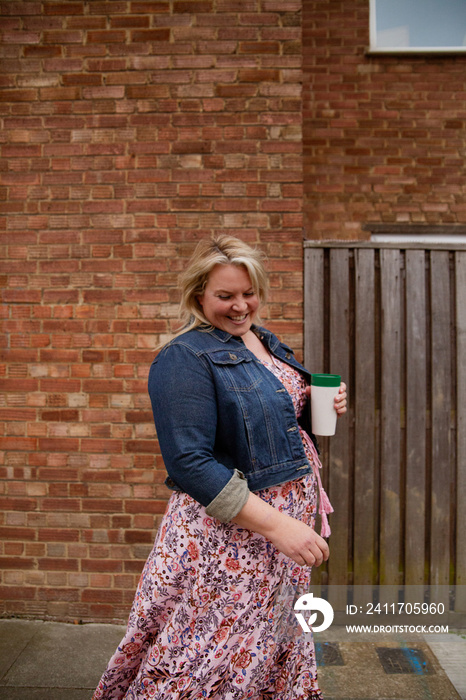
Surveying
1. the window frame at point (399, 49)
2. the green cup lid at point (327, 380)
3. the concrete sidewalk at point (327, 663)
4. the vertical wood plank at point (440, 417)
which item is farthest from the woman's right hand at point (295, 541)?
the window frame at point (399, 49)

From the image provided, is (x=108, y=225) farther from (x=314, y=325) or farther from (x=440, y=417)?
(x=440, y=417)

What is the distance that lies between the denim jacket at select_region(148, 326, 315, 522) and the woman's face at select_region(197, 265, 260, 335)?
0.14 feet

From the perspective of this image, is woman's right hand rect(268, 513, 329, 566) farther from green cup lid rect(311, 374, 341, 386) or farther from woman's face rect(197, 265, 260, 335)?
woman's face rect(197, 265, 260, 335)

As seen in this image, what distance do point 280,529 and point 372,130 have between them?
4414 mm

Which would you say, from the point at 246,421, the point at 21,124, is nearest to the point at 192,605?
the point at 246,421

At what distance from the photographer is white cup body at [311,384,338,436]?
6.30ft

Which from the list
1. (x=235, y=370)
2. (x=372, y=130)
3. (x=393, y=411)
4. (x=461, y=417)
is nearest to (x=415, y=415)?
(x=393, y=411)

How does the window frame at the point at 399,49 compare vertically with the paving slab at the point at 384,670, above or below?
above

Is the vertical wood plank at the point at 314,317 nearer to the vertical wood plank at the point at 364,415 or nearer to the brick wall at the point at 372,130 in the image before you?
the vertical wood plank at the point at 364,415

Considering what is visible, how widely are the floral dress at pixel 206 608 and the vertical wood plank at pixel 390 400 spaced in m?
1.52

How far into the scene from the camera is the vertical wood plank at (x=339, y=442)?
321cm

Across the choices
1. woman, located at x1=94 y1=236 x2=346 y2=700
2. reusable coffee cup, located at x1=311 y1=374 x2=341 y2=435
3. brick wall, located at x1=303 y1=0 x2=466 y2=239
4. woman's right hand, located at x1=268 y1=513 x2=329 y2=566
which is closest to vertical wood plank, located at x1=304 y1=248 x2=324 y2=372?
reusable coffee cup, located at x1=311 y1=374 x2=341 y2=435

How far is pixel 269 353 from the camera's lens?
2.04 m

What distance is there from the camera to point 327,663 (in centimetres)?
275
